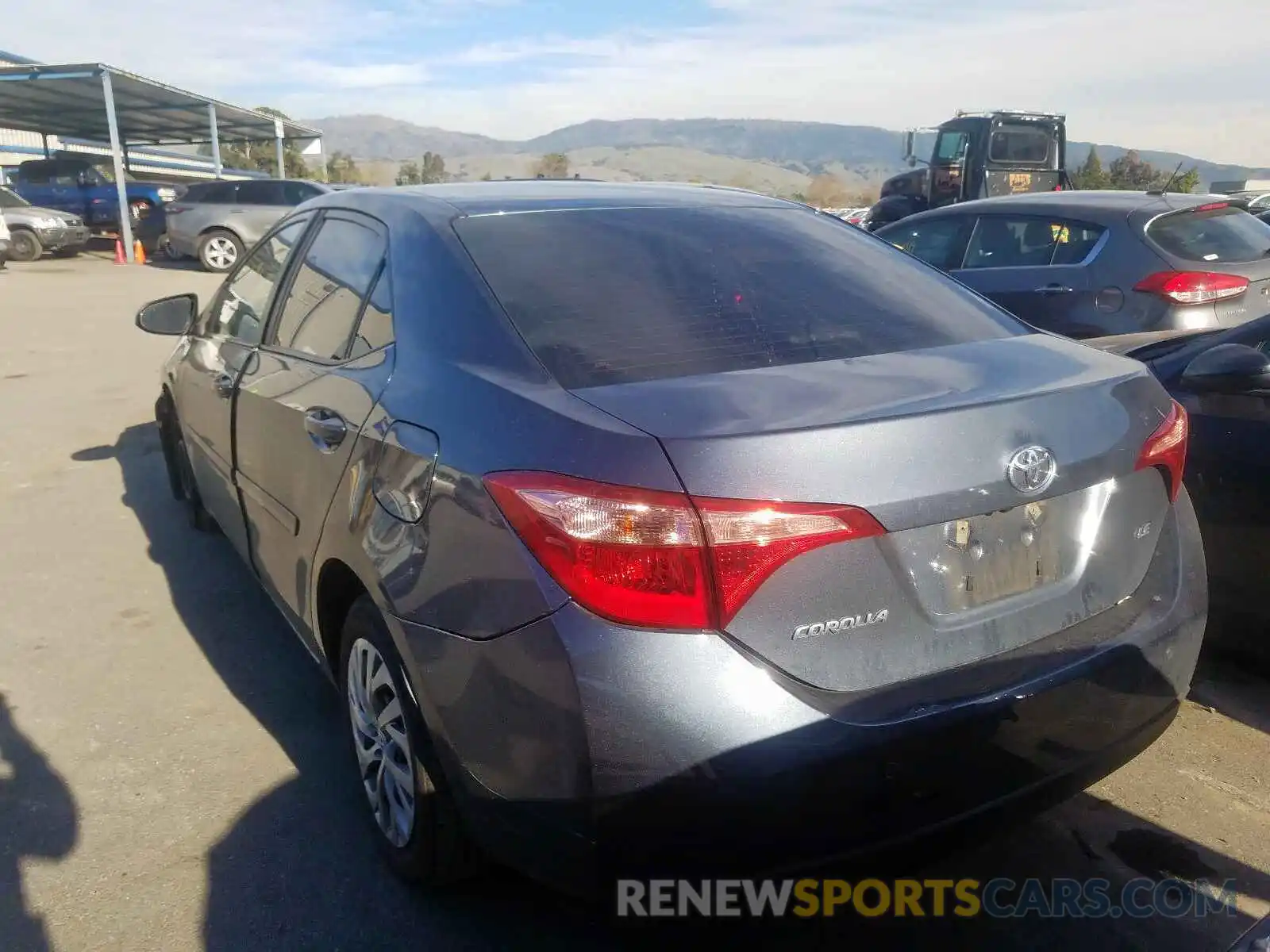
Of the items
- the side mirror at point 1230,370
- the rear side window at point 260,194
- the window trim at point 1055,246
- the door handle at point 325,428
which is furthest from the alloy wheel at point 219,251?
the side mirror at point 1230,370

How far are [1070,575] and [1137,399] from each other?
440mm

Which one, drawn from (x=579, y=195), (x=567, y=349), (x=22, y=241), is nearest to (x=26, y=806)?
(x=567, y=349)

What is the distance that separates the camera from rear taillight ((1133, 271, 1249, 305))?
5719 millimetres

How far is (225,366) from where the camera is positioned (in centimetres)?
385

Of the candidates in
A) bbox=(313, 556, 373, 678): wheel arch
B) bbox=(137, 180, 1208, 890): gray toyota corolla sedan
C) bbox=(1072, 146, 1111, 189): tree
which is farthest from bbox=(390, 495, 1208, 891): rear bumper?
bbox=(1072, 146, 1111, 189): tree

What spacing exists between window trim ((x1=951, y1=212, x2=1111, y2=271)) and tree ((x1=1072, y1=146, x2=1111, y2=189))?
91.4 ft

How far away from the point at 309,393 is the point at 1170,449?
2196 millimetres

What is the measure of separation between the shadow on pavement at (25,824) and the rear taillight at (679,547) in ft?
5.51

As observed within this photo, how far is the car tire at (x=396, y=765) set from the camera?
231 cm

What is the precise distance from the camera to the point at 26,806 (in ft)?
9.63

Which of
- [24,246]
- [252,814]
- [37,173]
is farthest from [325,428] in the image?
[37,173]

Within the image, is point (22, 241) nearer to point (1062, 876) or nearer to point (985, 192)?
point (985, 192)

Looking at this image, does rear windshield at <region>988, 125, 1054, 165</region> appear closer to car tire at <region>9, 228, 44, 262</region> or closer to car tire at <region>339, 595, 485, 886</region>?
→ car tire at <region>339, 595, 485, 886</region>

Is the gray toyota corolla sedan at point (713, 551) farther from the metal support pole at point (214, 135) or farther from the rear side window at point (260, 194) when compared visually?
the metal support pole at point (214, 135)
